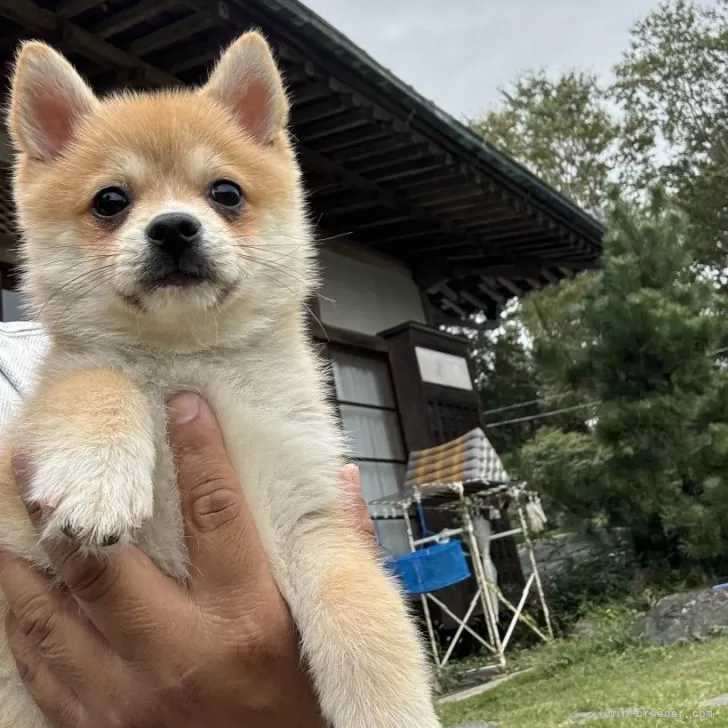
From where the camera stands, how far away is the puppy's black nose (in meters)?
1.99

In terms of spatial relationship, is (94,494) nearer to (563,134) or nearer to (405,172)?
(405,172)

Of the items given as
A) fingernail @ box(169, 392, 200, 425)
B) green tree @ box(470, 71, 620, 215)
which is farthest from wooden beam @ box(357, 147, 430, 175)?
green tree @ box(470, 71, 620, 215)

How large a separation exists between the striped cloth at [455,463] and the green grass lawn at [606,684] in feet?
5.87

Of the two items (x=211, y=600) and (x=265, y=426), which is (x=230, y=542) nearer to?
(x=211, y=600)

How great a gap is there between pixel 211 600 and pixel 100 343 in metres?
0.74

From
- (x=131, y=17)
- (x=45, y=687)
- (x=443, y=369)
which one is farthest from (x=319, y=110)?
(x=45, y=687)

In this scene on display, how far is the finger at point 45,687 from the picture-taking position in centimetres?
172

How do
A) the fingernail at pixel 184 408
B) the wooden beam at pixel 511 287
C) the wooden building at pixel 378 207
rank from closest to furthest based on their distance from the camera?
the fingernail at pixel 184 408
the wooden building at pixel 378 207
the wooden beam at pixel 511 287

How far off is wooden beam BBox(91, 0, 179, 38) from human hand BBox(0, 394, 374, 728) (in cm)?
343

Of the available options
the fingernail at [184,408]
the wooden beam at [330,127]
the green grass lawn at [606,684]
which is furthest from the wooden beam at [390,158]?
the fingernail at [184,408]

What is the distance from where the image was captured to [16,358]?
2.71m

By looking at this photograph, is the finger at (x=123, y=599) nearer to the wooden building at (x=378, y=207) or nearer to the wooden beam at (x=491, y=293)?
the wooden building at (x=378, y=207)

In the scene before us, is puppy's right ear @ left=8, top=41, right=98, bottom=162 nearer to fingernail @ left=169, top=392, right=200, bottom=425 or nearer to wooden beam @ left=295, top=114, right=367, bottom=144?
fingernail @ left=169, top=392, right=200, bottom=425

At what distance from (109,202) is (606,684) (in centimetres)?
511
